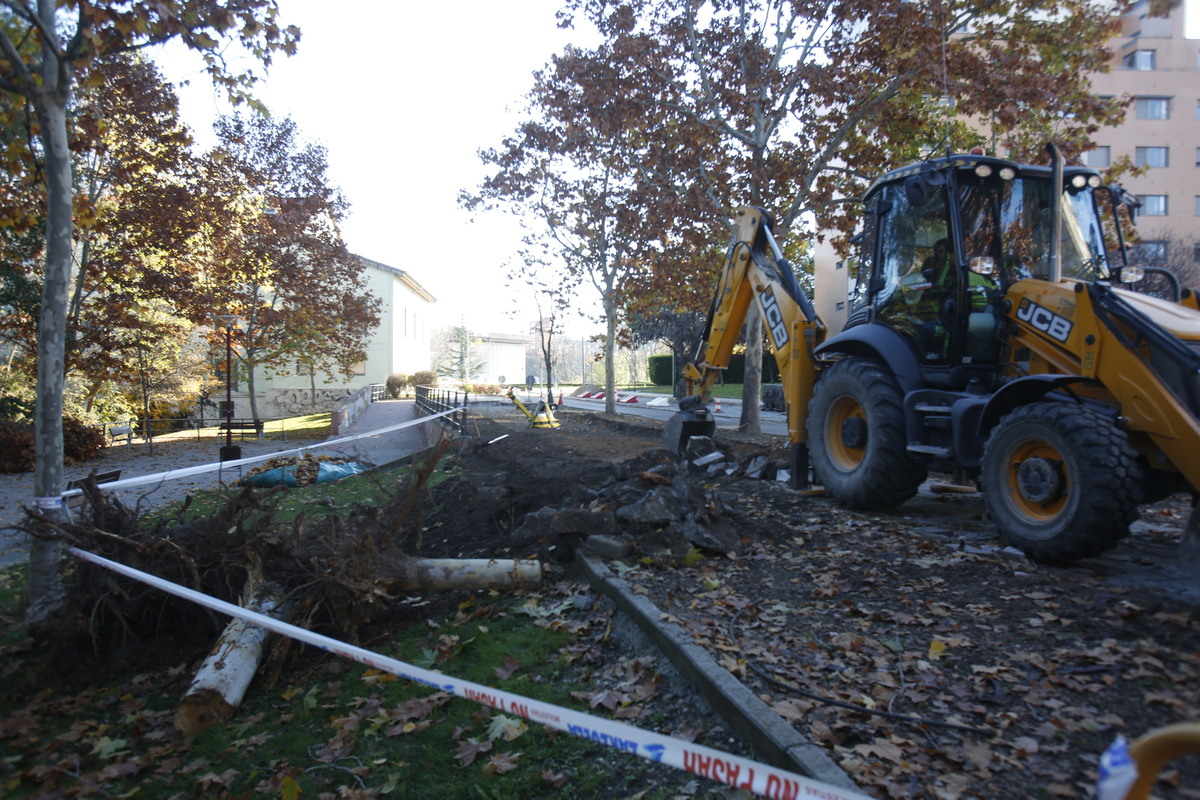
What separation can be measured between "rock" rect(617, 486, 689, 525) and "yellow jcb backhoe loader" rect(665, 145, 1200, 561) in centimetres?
202

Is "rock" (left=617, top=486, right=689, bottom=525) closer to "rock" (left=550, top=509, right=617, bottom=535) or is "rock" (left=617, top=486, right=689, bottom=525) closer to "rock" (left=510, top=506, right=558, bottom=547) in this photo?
"rock" (left=550, top=509, right=617, bottom=535)

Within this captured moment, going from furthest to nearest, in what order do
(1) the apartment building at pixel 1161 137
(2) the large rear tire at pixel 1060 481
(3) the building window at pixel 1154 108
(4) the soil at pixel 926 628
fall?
(3) the building window at pixel 1154 108
(1) the apartment building at pixel 1161 137
(2) the large rear tire at pixel 1060 481
(4) the soil at pixel 926 628

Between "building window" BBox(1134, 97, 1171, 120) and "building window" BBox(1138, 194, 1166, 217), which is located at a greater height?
"building window" BBox(1134, 97, 1171, 120)

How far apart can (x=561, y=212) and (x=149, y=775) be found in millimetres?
23973

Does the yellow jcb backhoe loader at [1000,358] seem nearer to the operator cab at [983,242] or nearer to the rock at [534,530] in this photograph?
the operator cab at [983,242]

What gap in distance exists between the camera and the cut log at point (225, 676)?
423cm

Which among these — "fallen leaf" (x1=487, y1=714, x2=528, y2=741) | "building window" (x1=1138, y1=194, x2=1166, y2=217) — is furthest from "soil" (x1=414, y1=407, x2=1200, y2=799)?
"building window" (x1=1138, y1=194, x2=1166, y2=217)

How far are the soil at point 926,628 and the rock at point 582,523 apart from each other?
96 mm

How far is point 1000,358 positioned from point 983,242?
1.04 meters

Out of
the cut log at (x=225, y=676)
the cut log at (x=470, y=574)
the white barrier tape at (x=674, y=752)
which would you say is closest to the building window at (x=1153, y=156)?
the cut log at (x=470, y=574)

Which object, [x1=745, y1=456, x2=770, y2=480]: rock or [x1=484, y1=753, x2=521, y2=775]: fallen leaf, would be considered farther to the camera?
[x1=745, y1=456, x2=770, y2=480]: rock

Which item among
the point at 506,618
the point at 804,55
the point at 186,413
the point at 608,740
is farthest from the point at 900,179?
the point at 186,413

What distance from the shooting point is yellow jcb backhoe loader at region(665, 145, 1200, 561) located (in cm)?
496

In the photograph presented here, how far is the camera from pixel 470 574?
5840mm
